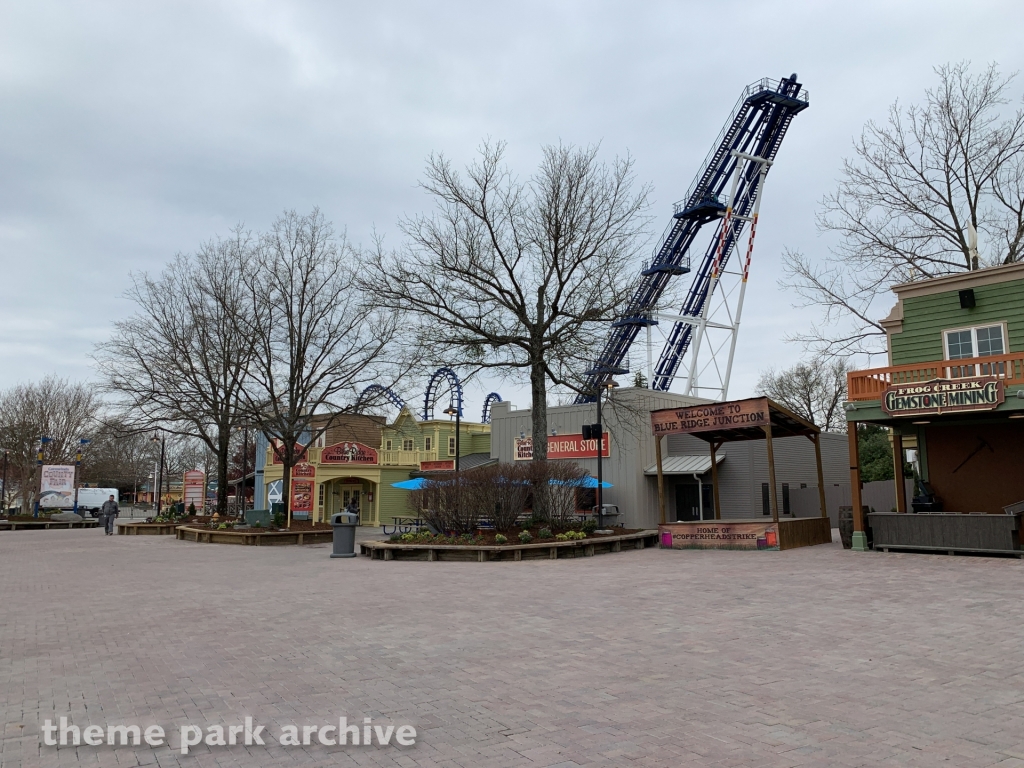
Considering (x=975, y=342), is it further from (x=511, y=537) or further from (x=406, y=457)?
(x=406, y=457)

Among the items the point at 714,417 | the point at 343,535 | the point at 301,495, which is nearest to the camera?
the point at 343,535

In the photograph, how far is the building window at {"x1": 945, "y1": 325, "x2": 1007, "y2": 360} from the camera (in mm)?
17719

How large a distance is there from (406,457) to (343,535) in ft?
73.1

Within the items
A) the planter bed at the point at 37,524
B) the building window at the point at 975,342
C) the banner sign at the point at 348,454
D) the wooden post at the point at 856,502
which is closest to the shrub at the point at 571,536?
the wooden post at the point at 856,502

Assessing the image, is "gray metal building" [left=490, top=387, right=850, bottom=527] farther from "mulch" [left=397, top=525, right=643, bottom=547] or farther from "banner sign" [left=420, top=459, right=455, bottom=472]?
"banner sign" [left=420, top=459, right=455, bottom=472]

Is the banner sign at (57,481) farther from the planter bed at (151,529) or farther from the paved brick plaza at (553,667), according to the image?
the paved brick plaza at (553,667)

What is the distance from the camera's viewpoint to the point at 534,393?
21047mm

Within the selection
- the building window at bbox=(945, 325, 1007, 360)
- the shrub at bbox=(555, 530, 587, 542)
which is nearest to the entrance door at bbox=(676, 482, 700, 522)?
the shrub at bbox=(555, 530, 587, 542)

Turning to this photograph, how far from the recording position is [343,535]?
18.5 m

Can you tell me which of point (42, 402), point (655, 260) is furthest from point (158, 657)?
point (42, 402)

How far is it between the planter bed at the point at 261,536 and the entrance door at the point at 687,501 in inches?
529

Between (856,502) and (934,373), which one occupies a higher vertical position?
(934,373)

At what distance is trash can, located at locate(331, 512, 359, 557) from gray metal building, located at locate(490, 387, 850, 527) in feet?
36.1

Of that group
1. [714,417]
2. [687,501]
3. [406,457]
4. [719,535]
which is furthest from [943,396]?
[406,457]
